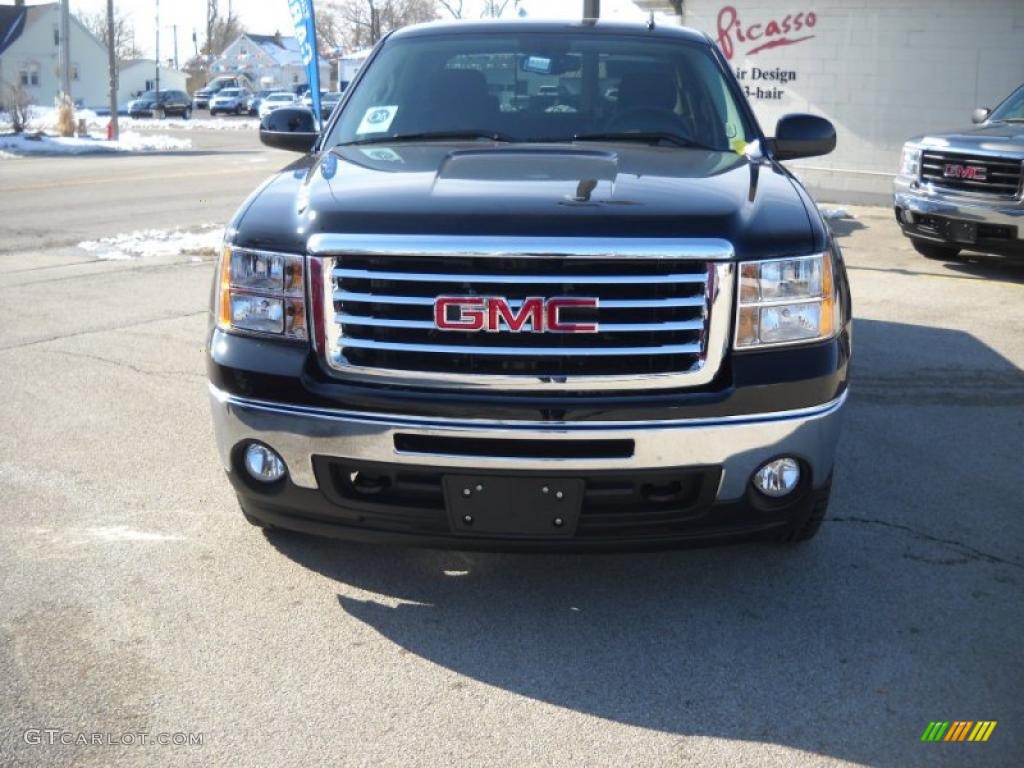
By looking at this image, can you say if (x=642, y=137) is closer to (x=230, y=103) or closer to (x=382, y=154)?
(x=382, y=154)

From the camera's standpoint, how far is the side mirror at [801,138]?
5.11 m

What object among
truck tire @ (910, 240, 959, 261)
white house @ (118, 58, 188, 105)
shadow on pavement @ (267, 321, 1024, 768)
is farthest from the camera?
white house @ (118, 58, 188, 105)

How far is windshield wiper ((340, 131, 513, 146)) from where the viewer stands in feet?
15.2

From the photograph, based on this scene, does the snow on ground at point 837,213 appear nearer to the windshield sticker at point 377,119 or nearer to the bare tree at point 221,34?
the windshield sticker at point 377,119

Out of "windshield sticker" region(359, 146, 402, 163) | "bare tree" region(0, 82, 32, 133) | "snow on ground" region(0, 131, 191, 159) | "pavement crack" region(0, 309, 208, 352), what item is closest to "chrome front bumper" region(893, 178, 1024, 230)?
"pavement crack" region(0, 309, 208, 352)

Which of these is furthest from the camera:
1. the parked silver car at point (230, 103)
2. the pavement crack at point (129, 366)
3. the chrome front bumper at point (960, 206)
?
the parked silver car at point (230, 103)

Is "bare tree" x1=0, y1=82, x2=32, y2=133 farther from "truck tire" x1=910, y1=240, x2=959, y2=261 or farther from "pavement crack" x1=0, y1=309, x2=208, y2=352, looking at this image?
"truck tire" x1=910, y1=240, x2=959, y2=261

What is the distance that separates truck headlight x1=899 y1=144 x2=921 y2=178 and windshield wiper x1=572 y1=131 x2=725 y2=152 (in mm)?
6796

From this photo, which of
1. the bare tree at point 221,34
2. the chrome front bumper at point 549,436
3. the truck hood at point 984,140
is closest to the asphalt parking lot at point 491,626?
the chrome front bumper at point 549,436

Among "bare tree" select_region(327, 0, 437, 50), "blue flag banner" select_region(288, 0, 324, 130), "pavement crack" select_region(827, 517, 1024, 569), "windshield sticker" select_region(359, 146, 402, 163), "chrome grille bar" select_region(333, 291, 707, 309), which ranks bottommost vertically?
"pavement crack" select_region(827, 517, 1024, 569)

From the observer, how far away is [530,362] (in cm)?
339

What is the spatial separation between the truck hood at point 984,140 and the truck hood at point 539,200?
21.6 feet

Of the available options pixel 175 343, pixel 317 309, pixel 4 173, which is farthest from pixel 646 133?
pixel 4 173

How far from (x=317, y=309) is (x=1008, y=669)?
2254 mm
